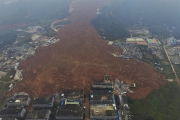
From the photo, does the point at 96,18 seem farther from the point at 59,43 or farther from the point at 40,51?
the point at 40,51

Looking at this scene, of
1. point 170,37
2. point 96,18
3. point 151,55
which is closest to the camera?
point 151,55

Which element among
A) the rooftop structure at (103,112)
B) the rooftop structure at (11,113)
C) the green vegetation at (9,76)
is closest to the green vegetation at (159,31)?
the rooftop structure at (103,112)

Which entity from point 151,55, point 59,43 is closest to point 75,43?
point 59,43

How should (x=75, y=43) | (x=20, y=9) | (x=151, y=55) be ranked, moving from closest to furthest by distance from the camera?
(x=151, y=55) < (x=75, y=43) < (x=20, y=9)

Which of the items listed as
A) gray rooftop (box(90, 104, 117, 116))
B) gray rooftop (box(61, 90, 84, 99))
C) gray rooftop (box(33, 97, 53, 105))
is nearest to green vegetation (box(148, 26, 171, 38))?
gray rooftop (box(90, 104, 117, 116))

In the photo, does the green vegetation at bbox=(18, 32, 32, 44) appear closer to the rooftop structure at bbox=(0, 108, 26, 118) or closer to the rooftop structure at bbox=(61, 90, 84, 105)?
the rooftop structure at bbox=(0, 108, 26, 118)

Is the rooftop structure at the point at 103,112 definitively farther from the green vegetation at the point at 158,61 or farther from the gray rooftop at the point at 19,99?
the green vegetation at the point at 158,61

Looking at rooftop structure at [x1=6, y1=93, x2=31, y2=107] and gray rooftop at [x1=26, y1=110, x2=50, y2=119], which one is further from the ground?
rooftop structure at [x1=6, y1=93, x2=31, y2=107]
